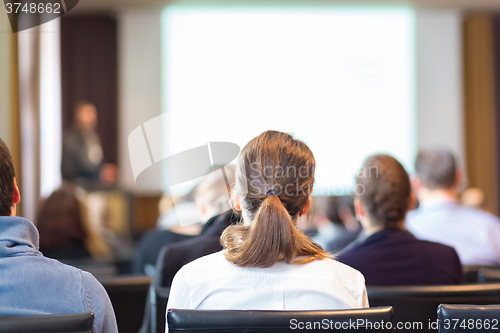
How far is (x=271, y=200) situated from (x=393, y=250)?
593 mm

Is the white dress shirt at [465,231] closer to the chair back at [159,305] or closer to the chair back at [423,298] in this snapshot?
the chair back at [423,298]

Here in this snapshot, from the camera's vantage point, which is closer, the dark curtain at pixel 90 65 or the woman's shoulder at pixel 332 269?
the woman's shoulder at pixel 332 269

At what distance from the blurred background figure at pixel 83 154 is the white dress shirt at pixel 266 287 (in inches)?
202

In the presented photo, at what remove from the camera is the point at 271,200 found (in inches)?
→ 40.8

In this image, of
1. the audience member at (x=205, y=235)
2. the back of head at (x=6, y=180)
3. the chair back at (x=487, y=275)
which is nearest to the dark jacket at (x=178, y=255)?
the audience member at (x=205, y=235)

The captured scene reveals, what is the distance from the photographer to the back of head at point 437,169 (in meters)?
2.30

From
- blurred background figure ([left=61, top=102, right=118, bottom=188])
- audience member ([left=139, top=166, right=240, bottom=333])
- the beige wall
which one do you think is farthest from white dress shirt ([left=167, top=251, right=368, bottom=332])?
blurred background figure ([left=61, top=102, right=118, bottom=188])

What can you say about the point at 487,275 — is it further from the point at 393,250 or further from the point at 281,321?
the point at 281,321

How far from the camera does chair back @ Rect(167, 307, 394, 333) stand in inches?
30.2

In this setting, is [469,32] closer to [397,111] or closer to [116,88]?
[397,111]

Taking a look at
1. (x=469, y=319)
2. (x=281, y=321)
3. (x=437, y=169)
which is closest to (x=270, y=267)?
(x=281, y=321)

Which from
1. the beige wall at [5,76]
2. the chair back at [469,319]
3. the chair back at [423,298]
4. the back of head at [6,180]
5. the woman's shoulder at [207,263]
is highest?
the beige wall at [5,76]

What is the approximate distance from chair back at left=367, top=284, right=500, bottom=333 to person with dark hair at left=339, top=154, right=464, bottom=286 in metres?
0.20

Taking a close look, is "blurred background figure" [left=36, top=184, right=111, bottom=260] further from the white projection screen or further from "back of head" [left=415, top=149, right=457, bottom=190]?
the white projection screen
